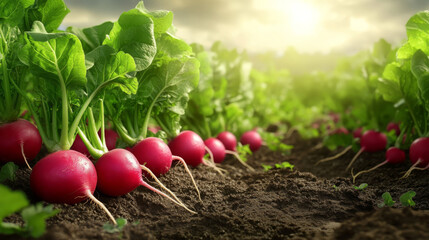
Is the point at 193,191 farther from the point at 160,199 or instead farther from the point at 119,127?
the point at 119,127

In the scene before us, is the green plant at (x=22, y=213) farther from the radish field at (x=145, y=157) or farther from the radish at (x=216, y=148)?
the radish at (x=216, y=148)

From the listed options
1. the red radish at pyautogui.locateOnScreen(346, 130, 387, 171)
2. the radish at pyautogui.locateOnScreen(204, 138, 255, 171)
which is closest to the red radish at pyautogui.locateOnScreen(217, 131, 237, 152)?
the radish at pyautogui.locateOnScreen(204, 138, 255, 171)

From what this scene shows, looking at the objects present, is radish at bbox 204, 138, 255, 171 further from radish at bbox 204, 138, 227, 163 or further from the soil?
the soil

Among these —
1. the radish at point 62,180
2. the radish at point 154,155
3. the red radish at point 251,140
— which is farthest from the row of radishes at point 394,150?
the radish at point 62,180

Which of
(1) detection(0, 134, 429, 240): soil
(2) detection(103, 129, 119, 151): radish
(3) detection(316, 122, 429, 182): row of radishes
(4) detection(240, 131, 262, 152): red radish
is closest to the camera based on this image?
(1) detection(0, 134, 429, 240): soil

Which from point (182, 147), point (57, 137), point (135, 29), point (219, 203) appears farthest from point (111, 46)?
point (219, 203)

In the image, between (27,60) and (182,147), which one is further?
(182,147)

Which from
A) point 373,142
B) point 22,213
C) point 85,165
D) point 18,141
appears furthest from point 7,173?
point 373,142

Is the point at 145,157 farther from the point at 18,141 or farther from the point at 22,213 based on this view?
the point at 22,213
